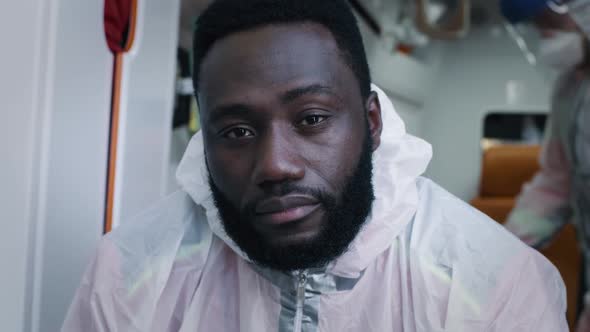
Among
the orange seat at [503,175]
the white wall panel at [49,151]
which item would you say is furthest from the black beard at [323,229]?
the orange seat at [503,175]

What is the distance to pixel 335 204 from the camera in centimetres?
94

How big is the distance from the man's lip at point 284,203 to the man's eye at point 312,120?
0.11 m

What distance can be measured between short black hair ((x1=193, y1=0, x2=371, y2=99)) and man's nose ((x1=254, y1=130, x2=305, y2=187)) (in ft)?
0.61

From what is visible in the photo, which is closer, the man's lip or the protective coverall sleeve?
the man's lip

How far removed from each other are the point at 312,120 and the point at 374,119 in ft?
0.56

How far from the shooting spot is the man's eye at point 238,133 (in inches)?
37.5

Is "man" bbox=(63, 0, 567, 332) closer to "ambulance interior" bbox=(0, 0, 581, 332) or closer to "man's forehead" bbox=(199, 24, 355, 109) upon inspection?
"man's forehead" bbox=(199, 24, 355, 109)

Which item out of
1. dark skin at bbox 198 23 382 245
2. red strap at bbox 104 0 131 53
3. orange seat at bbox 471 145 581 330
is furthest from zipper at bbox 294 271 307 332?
orange seat at bbox 471 145 581 330

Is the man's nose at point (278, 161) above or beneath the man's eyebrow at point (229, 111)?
Answer: beneath

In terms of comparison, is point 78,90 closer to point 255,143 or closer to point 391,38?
point 255,143

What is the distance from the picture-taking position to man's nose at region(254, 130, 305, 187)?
0.88 metres

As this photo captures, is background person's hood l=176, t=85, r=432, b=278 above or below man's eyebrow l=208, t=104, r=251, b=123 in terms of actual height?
below

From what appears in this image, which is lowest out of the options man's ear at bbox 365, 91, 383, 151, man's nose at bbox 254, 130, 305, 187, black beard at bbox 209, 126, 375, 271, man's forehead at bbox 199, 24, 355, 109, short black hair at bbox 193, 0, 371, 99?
black beard at bbox 209, 126, 375, 271

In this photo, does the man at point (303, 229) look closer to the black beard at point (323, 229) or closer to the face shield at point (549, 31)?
the black beard at point (323, 229)
